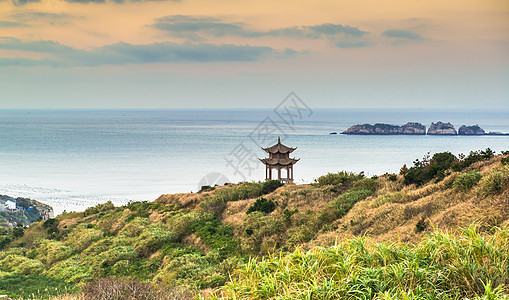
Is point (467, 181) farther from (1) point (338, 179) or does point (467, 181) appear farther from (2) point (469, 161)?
(1) point (338, 179)

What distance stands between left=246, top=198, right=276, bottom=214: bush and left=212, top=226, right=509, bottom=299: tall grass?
12423mm

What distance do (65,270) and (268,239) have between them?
9805 millimetres

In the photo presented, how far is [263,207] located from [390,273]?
13825 millimetres

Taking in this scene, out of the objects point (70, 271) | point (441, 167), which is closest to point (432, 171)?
point (441, 167)

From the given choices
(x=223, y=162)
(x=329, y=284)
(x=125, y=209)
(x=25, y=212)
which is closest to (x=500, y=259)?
(x=329, y=284)

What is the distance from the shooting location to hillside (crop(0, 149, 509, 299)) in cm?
720

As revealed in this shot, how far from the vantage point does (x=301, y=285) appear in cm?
696

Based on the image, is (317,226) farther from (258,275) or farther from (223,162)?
(223,162)

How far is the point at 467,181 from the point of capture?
48.4 ft

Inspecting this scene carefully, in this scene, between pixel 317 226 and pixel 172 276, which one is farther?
pixel 317 226

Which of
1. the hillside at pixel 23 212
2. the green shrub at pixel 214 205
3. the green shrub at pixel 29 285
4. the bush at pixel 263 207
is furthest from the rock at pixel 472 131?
the green shrub at pixel 29 285

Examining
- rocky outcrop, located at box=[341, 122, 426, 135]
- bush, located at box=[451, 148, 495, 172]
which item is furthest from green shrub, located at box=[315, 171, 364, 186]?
rocky outcrop, located at box=[341, 122, 426, 135]

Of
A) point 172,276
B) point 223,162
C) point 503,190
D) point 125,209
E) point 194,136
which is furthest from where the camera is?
point 194,136

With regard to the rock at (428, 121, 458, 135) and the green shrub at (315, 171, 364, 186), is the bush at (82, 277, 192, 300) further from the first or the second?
the rock at (428, 121, 458, 135)
